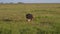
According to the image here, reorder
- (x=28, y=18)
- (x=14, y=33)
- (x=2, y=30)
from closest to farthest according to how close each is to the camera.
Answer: (x=14, y=33)
(x=2, y=30)
(x=28, y=18)

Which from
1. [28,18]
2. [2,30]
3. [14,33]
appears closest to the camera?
[14,33]

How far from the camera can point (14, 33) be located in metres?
10.6

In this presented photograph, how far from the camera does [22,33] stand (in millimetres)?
10828

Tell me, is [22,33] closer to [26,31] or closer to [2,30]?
[26,31]

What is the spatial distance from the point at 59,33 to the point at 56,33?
0.18 metres

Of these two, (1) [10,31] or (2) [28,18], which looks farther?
(2) [28,18]

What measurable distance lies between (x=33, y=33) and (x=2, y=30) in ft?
5.52

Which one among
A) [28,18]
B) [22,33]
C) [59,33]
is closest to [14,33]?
[22,33]

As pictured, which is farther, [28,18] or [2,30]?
[28,18]

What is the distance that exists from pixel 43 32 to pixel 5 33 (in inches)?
75.0

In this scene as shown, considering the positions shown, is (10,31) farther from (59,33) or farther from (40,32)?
(59,33)

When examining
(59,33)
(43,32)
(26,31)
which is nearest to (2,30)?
(26,31)

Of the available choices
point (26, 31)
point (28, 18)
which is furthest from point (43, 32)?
point (28, 18)

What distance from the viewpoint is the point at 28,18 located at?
18516mm
